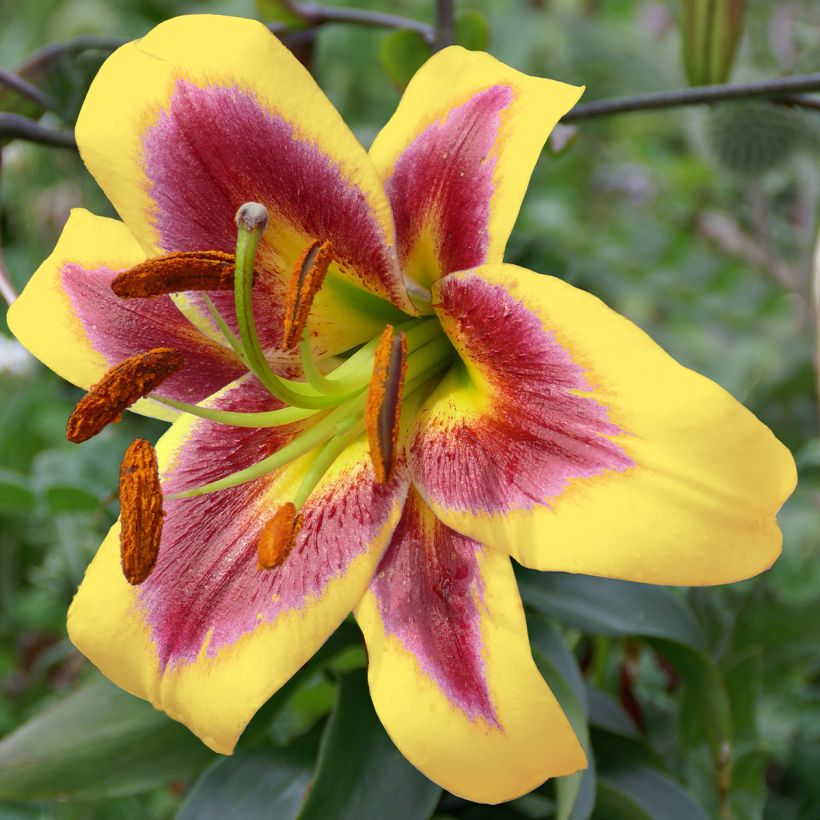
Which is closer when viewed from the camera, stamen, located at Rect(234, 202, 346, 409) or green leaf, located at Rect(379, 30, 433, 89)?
stamen, located at Rect(234, 202, 346, 409)

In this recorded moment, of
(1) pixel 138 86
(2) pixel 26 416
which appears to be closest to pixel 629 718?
(1) pixel 138 86

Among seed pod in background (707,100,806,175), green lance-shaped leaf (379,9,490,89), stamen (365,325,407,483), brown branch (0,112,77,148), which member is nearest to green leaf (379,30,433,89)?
green lance-shaped leaf (379,9,490,89)

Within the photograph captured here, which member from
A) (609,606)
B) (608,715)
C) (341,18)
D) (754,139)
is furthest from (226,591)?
(754,139)

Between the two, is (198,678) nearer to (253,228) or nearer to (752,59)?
(253,228)

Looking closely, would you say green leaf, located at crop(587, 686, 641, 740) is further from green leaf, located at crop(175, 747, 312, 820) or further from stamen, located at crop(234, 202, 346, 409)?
stamen, located at crop(234, 202, 346, 409)

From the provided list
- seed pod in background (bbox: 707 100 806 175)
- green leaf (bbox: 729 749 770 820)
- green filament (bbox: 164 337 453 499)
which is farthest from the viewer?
seed pod in background (bbox: 707 100 806 175)

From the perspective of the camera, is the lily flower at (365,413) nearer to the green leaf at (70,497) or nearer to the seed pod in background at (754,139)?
the green leaf at (70,497)

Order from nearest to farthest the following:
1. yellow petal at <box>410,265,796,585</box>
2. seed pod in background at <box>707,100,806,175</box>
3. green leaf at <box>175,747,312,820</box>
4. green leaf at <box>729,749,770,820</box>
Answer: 1. yellow petal at <box>410,265,796,585</box>
2. green leaf at <box>175,747,312,820</box>
3. green leaf at <box>729,749,770,820</box>
4. seed pod in background at <box>707,100,806,175</box>
